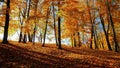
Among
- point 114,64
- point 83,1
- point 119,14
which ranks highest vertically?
point 83,1

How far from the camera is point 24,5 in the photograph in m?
37.4

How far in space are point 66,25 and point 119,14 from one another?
10.1 metres

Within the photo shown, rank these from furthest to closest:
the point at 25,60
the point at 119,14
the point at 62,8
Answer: the point at 119,14 → the point at 62,8 → the point at 25,60

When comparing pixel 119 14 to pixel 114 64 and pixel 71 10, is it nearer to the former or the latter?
pixel 71 10

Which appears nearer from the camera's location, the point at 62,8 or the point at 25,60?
the point at 25,60

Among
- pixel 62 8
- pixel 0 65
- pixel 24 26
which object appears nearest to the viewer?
pixel 0 65

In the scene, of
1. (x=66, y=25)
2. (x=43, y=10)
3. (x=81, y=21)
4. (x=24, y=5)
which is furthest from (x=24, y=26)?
(x=81, y=21)

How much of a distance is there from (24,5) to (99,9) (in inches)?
565

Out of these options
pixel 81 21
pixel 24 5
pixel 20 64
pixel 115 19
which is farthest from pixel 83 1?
pixel 20 64

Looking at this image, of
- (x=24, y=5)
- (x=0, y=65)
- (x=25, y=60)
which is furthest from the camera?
(x=24, y=5)

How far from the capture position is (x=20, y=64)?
15219mm

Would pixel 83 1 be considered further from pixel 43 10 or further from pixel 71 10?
pixel 71 10

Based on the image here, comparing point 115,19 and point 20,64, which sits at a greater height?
point 115,19

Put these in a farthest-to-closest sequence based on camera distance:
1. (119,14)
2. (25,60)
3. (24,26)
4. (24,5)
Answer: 1. (24,5)
2. (119,14)
3. (24,26)
4. (25,60)
